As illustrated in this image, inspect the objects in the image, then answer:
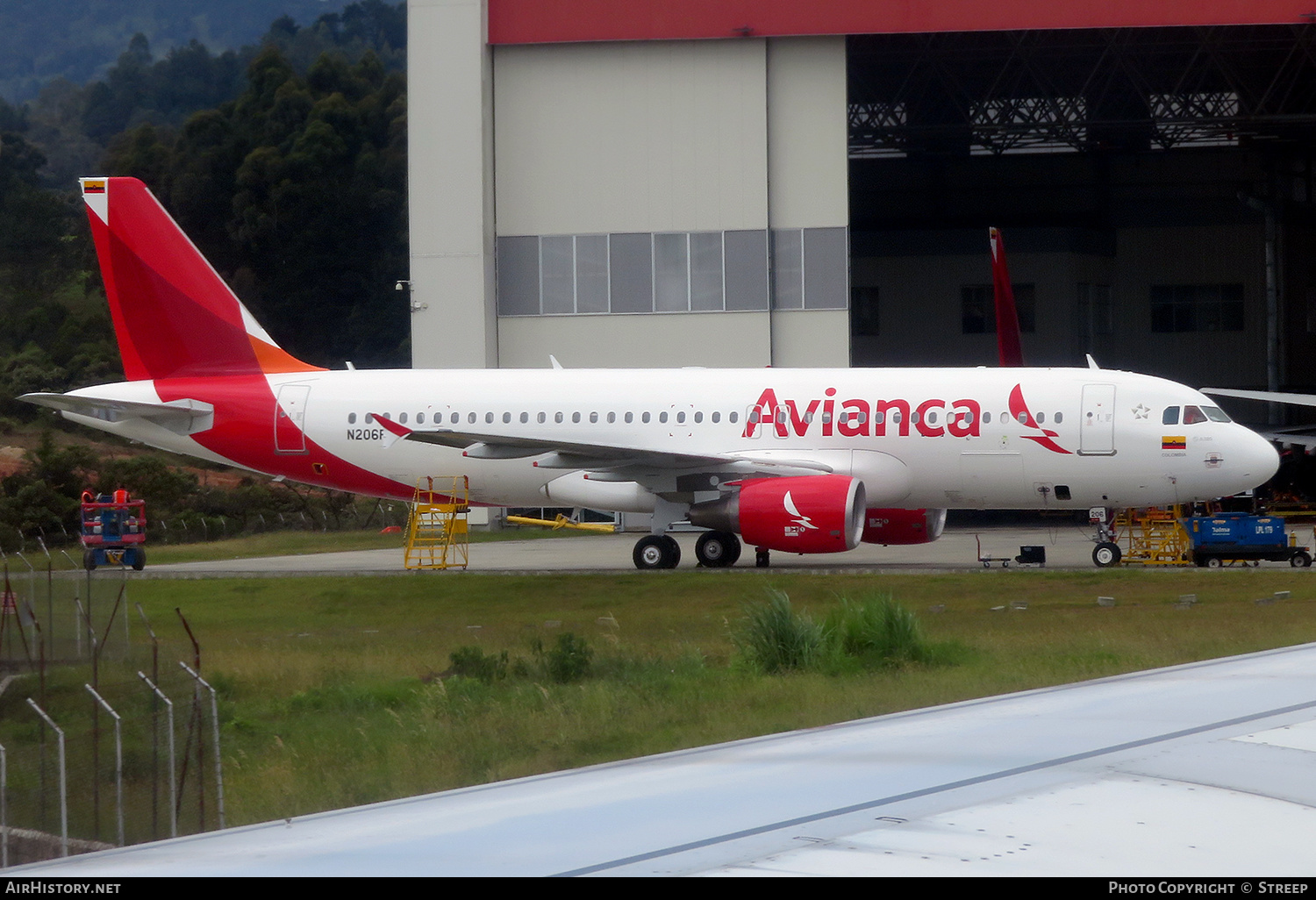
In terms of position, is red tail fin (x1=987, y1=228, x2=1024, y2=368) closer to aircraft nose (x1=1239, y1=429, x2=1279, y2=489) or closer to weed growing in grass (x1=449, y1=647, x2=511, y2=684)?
aircraft nose (x1=1239, y1=429, x2=1279, y2=489)

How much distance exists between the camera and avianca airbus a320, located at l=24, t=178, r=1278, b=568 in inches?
920

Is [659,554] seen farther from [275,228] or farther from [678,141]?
[275,228]

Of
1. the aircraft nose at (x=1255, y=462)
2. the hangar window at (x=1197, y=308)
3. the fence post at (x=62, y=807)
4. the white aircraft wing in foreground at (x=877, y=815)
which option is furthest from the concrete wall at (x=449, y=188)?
the white aircraft wing in foreground at (x=877, y=815)

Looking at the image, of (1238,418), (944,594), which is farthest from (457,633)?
(1238,418)

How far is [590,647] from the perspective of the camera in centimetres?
1662

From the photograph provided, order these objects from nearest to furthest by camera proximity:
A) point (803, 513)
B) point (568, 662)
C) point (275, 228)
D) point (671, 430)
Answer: point (568, 662) → point (803, 513) → point (671, 430) → point (275, 228)

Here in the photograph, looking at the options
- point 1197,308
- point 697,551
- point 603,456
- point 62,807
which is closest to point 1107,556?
point 697,551

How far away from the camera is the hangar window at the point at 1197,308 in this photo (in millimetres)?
50906

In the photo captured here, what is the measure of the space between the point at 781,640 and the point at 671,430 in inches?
416

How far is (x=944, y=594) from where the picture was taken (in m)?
21.2

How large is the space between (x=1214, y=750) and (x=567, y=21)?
1324 inches

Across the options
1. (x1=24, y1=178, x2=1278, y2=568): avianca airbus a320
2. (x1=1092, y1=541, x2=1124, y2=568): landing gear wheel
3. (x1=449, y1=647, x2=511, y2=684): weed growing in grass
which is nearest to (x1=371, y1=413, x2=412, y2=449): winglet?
(x1=24, y1=178, x2=1278, y2=568): avianca airbus a320
